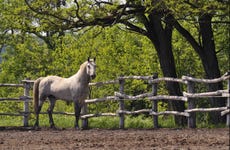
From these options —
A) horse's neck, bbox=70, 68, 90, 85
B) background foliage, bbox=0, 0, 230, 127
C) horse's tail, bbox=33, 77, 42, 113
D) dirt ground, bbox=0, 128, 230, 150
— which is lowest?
dirt ground, bbox=0, 128, 230, 150

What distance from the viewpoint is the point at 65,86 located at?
48.0ft

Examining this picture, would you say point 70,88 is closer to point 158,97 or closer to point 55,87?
point 55,87

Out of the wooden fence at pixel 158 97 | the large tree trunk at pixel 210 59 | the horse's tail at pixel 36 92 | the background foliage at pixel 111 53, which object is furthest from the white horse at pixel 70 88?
the large tree trunk at pixel 210 59

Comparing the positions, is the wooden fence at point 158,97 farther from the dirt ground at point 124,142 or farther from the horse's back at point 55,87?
the dirt ground at point 124,142

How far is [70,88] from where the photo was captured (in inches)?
572

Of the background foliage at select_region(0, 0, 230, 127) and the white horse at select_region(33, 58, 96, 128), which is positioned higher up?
the background foliage at select_region(0, 0, 230, 127)

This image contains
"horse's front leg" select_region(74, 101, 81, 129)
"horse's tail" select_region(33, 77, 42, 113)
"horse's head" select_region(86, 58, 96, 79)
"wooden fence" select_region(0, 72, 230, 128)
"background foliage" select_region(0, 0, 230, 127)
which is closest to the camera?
"wooden fence" select_region(0, 72, 230, 128)

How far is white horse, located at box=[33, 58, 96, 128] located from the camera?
14.1 m

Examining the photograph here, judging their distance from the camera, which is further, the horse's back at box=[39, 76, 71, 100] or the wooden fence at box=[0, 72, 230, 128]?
the horse's back at box=[39, 76, 71, 100]

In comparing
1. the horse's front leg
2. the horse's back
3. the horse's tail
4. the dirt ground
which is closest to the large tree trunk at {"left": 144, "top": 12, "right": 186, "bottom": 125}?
the horse's front leg

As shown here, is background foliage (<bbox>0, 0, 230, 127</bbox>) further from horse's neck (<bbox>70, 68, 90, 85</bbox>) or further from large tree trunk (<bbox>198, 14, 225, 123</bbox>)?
large tree trunk (<bbox>198, 14, 225, 123</bbox>)

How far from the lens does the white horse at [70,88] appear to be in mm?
14086

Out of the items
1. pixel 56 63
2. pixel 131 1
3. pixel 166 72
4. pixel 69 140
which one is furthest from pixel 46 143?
pixel 56 63

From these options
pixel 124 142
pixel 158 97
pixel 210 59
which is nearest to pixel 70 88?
pixel 158 97
